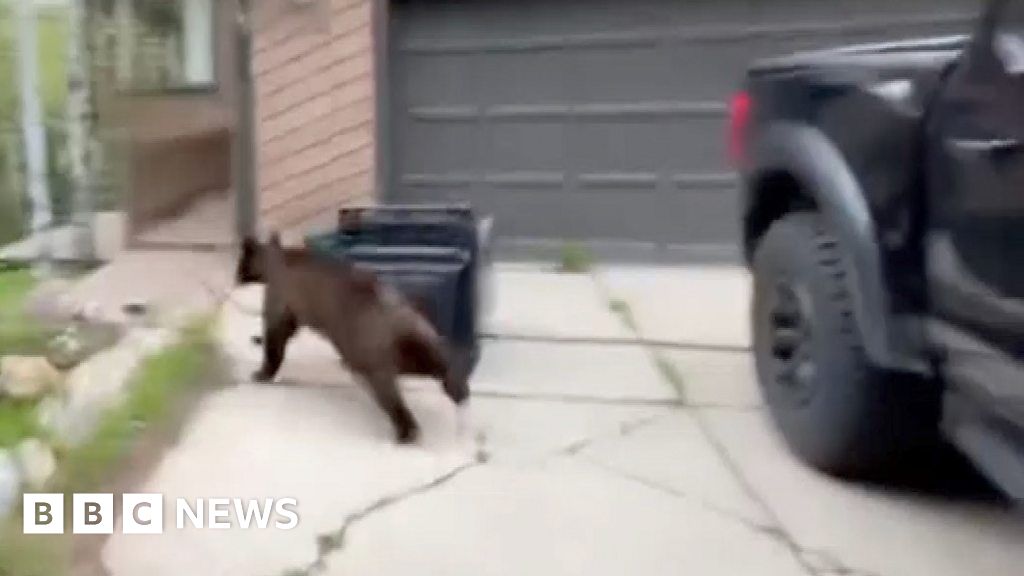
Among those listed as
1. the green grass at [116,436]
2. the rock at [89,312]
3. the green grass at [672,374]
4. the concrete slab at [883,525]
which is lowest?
the green grass at [672,374]

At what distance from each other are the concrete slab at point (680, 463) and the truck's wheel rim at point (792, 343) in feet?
0.96

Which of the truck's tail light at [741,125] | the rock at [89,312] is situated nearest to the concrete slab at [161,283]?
the rock at [89,312]

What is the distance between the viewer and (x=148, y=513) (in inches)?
130

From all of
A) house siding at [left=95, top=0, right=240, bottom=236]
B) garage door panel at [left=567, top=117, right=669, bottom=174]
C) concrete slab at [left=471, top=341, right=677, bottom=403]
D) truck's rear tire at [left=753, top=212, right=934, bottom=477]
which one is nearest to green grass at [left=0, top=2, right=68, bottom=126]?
house siding at [left=95, top=0, right=240, bottom=236]

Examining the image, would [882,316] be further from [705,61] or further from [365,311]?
[705,61]

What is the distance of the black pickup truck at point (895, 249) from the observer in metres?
2.94

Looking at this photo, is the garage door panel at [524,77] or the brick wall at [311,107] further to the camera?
the garage door panel at [524,77]

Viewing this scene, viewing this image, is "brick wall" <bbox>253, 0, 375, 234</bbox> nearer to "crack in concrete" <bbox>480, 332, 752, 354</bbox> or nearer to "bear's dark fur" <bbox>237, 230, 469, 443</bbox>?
"crack in concrete" <bbox>480, 332, 752, 354</bbox>

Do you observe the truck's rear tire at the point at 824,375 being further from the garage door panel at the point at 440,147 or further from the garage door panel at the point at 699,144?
the garage door panel at the point at 440,147

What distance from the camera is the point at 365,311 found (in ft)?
12.6

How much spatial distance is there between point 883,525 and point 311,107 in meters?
3.95

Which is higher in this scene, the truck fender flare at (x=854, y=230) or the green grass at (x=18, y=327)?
the truck fender flare at (x=854, y=230)

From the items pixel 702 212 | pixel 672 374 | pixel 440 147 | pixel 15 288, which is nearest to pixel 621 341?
pixel 672 374

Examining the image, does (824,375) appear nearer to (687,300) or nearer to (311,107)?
(687,300)
